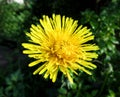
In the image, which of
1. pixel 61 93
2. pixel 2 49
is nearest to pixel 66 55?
pixel 61 93

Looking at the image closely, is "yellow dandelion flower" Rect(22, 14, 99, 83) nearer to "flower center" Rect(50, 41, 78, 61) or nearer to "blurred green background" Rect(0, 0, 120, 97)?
"flower center" Rect(50, 41, 78, 61)

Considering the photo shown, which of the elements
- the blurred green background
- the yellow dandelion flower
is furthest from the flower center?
the blurred green background

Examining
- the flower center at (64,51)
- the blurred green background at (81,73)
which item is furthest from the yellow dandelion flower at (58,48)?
the blurred green background at (81,73)

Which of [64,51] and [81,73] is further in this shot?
[81,73]

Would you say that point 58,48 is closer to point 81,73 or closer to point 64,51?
point 64,51

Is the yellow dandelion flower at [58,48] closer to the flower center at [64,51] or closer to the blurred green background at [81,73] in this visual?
the flower center at [64,51]

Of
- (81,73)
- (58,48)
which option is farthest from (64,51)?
(81,73)

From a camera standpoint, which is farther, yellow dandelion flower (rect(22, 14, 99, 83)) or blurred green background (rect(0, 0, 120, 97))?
blurred green background (rect(0, 0, 120, 97))

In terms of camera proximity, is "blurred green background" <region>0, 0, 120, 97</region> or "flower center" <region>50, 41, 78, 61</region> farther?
"blurred green background" <region>0, 0, 120, 97</region>

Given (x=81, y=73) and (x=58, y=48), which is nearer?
(x=58, y=48)
